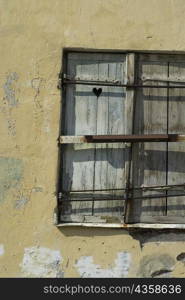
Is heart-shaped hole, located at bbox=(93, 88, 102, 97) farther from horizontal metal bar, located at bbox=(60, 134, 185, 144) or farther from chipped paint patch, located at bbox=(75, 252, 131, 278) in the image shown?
chipped paint patch, located at bbox=(75, 252, 131, 278)

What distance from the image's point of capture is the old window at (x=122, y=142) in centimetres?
406

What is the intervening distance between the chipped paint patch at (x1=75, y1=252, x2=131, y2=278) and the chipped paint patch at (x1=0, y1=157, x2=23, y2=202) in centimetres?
82

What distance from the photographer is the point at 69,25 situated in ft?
13.3

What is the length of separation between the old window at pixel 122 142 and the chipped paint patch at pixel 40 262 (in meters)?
0.31

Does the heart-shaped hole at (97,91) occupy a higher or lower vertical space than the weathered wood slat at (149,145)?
higher

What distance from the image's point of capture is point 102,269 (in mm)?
4004

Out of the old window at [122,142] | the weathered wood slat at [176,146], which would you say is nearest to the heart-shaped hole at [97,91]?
the old window at [122,142]

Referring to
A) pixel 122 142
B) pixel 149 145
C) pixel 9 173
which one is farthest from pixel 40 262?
pixel 149 145

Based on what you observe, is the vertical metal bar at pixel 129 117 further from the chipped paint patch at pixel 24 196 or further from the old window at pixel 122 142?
the chipped paint patch at pixel 24 196

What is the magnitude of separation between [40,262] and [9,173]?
757mm

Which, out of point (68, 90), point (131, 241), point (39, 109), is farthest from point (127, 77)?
point (131, 241)

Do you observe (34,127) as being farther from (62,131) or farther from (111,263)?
(111,263)

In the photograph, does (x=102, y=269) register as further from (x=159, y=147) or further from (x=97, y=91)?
(x=97, y=91)

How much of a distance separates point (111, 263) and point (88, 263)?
0.61 feet
